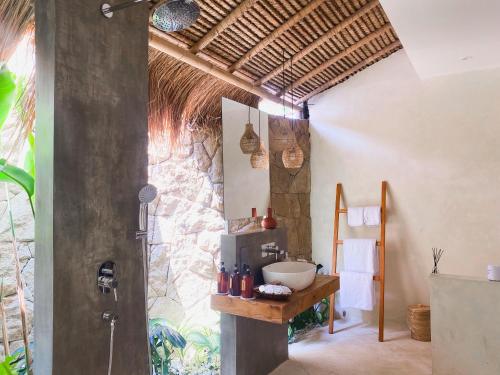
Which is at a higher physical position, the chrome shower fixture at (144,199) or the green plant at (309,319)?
the chrome shower fixture at (144,199)

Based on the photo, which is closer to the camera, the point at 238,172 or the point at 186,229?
the point at 186,229

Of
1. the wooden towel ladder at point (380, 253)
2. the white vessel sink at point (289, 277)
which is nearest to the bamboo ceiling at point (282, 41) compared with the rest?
the wooden towel ladder at point (380, 253)

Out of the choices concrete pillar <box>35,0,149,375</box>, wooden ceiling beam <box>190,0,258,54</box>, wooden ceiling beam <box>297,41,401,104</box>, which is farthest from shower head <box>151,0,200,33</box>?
wooden ceiling beam <box>297,41,401,104</box>

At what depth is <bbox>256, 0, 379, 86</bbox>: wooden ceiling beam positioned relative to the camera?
320cm

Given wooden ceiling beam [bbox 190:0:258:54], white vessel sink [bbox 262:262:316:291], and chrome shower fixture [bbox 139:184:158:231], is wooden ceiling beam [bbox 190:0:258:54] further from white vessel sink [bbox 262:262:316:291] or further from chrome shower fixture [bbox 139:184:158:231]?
white vessel sink [bbox 262:262:316:291]

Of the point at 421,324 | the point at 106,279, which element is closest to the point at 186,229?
the point at 106,279

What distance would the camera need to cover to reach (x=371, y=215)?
4105mm

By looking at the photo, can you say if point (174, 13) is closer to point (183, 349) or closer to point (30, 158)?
point (30, 158)

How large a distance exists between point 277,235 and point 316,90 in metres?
2.08

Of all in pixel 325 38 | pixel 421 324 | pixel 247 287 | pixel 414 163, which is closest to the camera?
pixel 247 287

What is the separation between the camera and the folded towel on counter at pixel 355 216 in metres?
4.16

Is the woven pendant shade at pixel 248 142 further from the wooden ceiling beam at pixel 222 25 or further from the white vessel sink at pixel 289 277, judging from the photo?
the white vessel sink at pixel 289 277

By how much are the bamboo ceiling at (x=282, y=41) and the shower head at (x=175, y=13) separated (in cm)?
82

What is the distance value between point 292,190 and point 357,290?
4.32 feet
